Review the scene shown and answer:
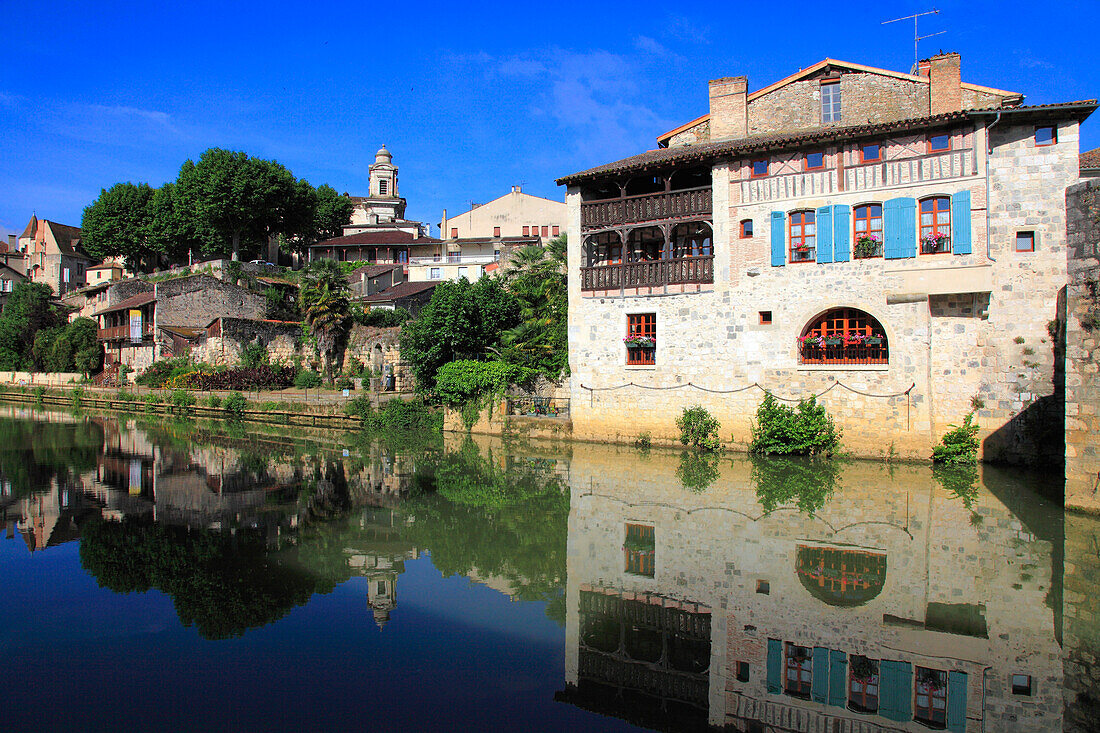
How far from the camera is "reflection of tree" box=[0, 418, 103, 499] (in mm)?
15500

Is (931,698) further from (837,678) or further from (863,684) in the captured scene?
(837,678)

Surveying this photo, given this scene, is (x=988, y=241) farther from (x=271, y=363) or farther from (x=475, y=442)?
(x=271, y=363)

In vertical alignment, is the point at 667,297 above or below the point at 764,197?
below

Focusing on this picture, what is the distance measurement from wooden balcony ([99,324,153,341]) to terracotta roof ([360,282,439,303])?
13.3m

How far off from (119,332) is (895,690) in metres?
48.2

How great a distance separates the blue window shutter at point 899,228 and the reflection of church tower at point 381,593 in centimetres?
1402

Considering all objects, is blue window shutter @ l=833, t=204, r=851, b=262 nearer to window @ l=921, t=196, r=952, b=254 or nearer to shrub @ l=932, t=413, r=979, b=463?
window @ l=921, t=196, r=952, b=254

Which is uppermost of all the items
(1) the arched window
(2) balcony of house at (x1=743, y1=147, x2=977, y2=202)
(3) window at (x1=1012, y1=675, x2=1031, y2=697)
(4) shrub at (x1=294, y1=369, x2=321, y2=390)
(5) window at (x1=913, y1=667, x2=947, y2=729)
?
(2) balcony of house at (x1=743, y1=147, x2=977, y2=202)

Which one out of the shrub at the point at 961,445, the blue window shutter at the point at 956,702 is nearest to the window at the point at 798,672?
the blue window shutter at the point at 956,702

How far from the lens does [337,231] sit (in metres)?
62.0

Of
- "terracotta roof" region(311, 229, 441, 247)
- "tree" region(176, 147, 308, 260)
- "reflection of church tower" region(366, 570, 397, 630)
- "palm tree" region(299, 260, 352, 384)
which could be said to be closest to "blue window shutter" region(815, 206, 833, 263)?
"reflection of church tower" region(366, 570, 397, 630)

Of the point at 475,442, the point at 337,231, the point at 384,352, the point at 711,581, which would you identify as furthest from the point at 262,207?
the point at 711,581

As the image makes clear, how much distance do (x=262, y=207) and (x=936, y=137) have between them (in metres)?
44.6

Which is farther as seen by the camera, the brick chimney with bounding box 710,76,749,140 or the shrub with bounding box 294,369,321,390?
the shrub with bounding box 294,369,321,390
